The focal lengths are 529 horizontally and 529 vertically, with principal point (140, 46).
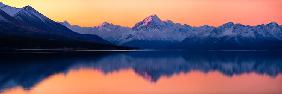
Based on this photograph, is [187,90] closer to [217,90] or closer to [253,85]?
[217,90]

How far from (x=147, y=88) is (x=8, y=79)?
16155 mm

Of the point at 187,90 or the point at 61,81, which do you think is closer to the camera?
the point at 187,90

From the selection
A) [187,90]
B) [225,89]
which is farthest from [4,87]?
[225,89]

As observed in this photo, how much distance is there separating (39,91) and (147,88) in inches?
392

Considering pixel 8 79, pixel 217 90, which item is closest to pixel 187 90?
pixel 217 90

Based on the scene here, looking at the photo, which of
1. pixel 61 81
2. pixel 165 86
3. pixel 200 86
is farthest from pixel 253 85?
pixel 61 81

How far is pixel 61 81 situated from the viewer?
55812 mm

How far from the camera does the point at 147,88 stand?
48.8 m

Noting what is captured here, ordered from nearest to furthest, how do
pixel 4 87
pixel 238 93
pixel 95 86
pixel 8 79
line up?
pixel 238 93 → pixel 4 87 → pixel 95 86 → pixel 8 79

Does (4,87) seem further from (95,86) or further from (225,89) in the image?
(225,89)

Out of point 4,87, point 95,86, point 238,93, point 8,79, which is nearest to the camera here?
point 238,93

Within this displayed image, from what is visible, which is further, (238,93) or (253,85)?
(253,85)

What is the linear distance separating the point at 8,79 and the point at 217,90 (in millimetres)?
22632

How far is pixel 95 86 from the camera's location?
50625 millimetres
